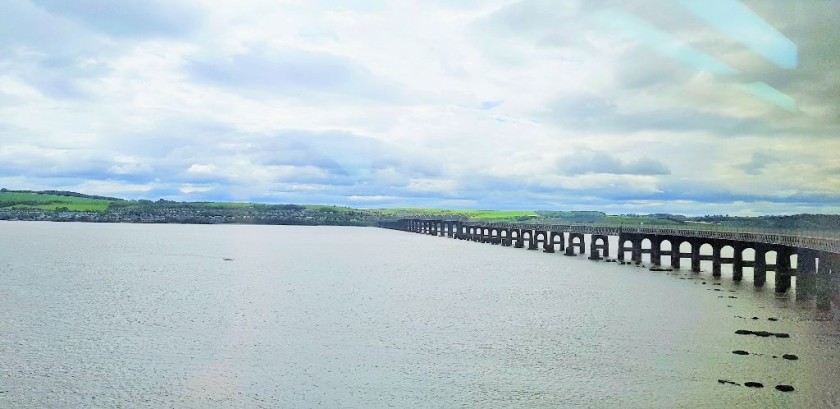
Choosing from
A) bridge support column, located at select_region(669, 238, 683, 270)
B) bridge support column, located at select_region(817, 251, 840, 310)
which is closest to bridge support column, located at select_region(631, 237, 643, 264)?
bridge support column, located at select_region(669, 238, 683, 270)

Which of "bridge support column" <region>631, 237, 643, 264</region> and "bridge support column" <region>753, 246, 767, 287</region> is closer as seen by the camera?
"bridge support column" <region>753, 246, 767, 287</region>

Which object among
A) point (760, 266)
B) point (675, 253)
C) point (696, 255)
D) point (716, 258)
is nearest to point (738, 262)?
point (716, 258)

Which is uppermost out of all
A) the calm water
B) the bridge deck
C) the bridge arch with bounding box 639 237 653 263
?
the bridge deck

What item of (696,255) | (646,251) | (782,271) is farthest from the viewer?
(646,251)

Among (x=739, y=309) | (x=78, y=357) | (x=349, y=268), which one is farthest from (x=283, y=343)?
(x=349, y=268)

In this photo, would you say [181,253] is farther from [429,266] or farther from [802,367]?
[802,367]

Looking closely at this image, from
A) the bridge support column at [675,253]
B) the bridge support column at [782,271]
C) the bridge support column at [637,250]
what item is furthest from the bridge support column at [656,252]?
the bridge support column at [782,271]

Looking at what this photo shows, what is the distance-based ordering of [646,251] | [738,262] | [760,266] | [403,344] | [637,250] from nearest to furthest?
[403,344], [760,266], [738,262], [646,251], [637,250]

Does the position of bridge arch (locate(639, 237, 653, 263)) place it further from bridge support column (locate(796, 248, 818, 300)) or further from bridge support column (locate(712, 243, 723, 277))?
bridge support column (locate(796, 248, 818, 300))

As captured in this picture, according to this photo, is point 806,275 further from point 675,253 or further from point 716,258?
point 675,253
